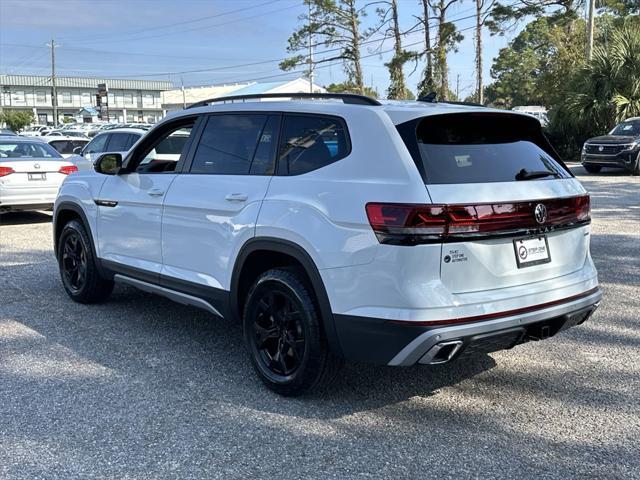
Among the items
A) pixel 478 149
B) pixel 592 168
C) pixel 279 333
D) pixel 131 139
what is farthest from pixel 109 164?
pixel 592 168

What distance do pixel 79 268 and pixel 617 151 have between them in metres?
16.9

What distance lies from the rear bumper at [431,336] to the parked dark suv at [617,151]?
667 inches

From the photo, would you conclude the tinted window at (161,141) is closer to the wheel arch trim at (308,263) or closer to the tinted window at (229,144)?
the tinted window at (229,144)

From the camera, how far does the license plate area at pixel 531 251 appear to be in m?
3.63

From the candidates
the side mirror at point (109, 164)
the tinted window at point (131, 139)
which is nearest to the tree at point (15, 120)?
the tinted window at point (131, 139)

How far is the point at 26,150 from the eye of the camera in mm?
11930

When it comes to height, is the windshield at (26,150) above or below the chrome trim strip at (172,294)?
above

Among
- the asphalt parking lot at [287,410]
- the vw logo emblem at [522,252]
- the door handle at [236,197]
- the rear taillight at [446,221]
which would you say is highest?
the door handle at [236,197]

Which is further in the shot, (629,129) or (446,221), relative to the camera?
(629,129)

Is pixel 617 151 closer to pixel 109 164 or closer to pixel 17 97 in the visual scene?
pixel 109 164

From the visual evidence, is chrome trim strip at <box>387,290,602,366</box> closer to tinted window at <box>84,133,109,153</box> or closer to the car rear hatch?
the car rear hatch

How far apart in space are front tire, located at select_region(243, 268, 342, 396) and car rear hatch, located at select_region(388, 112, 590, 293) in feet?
2.91

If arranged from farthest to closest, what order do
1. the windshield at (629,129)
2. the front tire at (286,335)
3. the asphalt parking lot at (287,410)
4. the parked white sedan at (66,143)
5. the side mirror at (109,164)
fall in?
1. the windshield at (629,129)
2. the parked white sedan at (66,143)
3. the side mirror at (109,164)
4. the front tire at (286,335)
5. the asphalt parking lot at (287,410)

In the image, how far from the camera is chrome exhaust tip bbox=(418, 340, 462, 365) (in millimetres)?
3361
